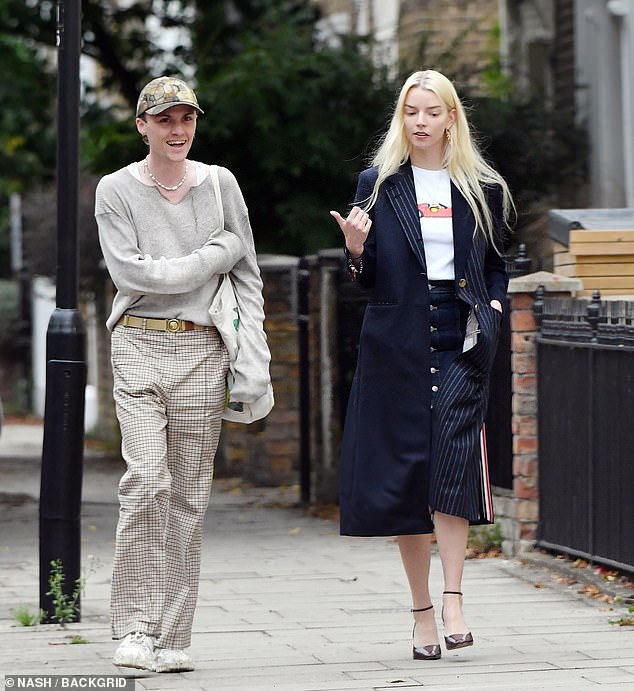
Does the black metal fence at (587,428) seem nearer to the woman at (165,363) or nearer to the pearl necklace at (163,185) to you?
the woman at (165,363)

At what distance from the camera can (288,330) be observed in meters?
13.1

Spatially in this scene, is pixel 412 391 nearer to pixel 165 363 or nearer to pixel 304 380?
pixel 165 363

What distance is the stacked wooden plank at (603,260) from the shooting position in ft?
26.7

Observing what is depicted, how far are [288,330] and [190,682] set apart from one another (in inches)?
300

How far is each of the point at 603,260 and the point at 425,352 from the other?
2.65 metres

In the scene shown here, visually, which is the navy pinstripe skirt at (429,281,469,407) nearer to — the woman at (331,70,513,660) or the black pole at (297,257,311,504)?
the woman at (331,70,513,660)

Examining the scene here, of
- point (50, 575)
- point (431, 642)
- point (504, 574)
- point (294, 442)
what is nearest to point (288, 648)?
point (431, 642)

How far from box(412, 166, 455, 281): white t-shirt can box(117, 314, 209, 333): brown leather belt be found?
81cm

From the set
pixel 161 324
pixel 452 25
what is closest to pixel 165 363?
pixel 161 324

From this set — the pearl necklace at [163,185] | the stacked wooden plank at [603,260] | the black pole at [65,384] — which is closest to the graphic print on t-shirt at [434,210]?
the pearl necklace at [163,185]

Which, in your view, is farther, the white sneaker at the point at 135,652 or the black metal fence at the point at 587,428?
the black metal fence at the point at 587,428

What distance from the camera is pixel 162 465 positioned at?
5680 millimetres

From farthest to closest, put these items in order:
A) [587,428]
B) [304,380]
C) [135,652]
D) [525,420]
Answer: [304,380] < [525,420] < [587,428] < [135,652]

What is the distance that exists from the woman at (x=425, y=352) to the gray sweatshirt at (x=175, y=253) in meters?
0.40
